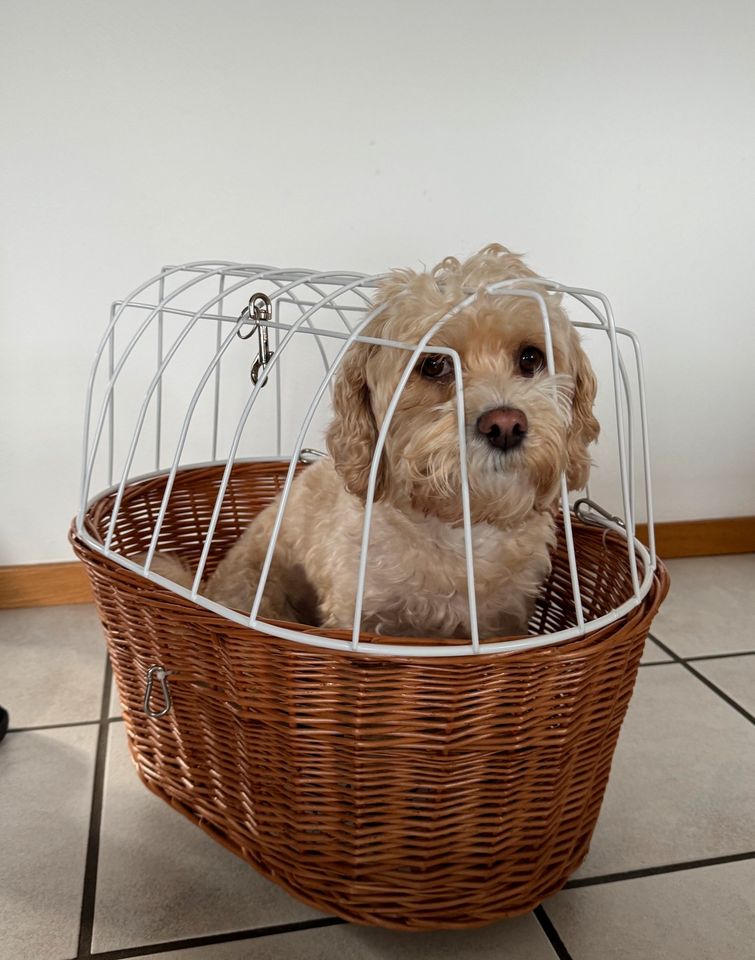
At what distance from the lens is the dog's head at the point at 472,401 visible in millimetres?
1057

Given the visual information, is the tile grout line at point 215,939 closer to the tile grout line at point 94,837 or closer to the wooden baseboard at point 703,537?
the tile grout line at point 94,837

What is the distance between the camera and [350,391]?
1278 mm

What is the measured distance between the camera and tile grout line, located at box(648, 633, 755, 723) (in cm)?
174

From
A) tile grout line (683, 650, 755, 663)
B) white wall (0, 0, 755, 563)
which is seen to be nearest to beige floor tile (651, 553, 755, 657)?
tile grout line (683, 650, 755, 663)

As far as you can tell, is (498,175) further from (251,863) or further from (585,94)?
(251,863)

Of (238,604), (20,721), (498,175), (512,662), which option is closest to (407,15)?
(498,175)

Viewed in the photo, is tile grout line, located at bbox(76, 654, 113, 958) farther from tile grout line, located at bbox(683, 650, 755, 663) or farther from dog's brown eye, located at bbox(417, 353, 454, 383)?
tile grout line, located at bbox(683, 650, 755, 663)

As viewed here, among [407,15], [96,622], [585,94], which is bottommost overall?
[96,622]

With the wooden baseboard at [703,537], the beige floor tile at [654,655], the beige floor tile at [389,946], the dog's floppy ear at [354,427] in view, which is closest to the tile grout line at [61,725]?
the beige floor tile at [389,946]

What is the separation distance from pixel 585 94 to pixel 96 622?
6.38ft

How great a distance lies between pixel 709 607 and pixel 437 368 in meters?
1.44

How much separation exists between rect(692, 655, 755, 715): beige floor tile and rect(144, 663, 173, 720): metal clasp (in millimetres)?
1253

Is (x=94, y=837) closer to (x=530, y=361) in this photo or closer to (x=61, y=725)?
(x=61, y=725)

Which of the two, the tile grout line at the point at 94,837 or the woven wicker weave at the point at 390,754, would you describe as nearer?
the woven wicker weave at the point at 390,754
